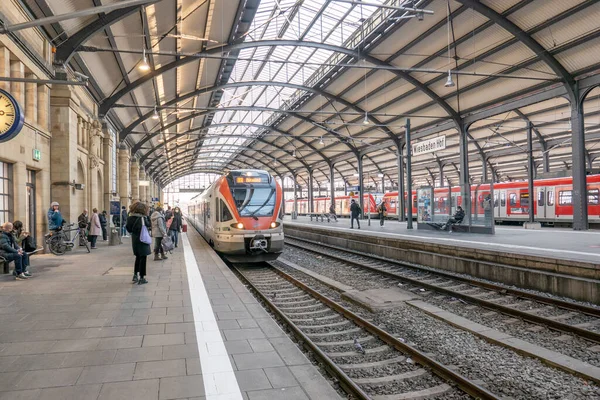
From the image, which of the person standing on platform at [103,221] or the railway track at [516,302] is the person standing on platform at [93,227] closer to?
the person standing on platform at [103,221]

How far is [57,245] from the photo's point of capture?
12.7 m

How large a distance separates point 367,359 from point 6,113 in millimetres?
7227

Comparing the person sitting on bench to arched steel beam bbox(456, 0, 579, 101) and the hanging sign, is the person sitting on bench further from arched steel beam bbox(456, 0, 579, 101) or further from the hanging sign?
arched steel beam bbox(456, 0, 579, 101)

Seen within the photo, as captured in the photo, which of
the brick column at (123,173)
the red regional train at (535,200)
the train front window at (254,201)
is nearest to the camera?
the train front window at (254,201)

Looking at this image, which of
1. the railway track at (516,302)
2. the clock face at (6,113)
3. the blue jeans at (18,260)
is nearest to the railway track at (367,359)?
the railway track at (516,302)

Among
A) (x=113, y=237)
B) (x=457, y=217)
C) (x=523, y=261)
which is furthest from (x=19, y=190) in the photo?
(x=457, y=217)

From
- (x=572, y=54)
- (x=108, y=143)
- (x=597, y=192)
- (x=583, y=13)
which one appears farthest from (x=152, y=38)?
(x=597, y=192)

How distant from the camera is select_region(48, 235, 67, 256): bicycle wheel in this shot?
12.6 metres

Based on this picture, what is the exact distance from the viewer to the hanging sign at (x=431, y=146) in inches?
663

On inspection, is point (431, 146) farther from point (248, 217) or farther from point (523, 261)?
point (248, 217)

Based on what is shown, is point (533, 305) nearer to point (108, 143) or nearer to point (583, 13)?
point (583, 13)

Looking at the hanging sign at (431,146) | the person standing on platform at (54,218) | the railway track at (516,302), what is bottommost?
the railway track at (516,302)

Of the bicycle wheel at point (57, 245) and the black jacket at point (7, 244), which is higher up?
the black jacket at point (7, 244)

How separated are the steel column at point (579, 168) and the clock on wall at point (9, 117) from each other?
66.0 ft
